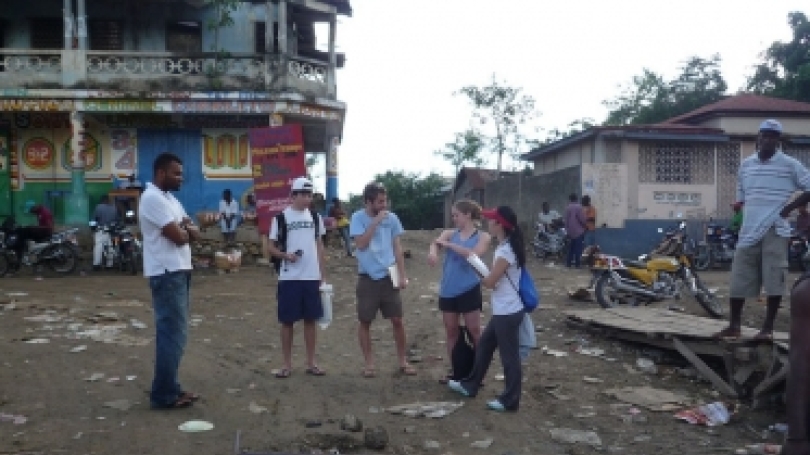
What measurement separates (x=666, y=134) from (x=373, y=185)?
1365 cm

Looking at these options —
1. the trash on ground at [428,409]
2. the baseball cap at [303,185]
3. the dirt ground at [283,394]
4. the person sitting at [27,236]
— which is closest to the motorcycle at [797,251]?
the dirt ground at [283,394]

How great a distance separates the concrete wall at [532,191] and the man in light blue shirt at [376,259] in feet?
42.6

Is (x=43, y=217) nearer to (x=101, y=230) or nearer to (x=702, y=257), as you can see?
(x=101, y=230)

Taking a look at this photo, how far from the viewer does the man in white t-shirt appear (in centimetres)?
582

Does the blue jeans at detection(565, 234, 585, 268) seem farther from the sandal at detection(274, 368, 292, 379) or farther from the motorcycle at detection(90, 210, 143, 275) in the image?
the sandal at detection(274, 368, 292, 379)

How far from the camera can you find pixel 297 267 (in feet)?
19.2

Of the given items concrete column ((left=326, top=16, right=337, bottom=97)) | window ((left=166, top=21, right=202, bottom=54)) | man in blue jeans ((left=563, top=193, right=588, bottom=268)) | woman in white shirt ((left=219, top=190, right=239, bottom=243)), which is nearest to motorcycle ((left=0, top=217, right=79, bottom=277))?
woman in white shirt ((left=219, top=190, right=239, bottom=243))

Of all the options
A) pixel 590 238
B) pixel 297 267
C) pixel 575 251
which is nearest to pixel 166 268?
pixel 297 267

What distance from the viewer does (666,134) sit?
17.7m

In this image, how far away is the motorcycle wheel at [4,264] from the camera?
1305 centimetres

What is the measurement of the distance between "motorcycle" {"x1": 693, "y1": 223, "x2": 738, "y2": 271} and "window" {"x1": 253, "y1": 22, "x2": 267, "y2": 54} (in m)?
11.3

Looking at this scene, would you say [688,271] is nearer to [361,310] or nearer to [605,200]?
[361,310]

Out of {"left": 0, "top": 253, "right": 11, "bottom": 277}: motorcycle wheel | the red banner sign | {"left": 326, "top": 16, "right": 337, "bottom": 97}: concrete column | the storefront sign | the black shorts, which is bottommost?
{"left": 0, "top": 253, "right": 11, "bottom": 277}: motorcycle wheel

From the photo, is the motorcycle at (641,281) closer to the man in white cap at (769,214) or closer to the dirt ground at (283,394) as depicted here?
the dirt ground at (283,394)
